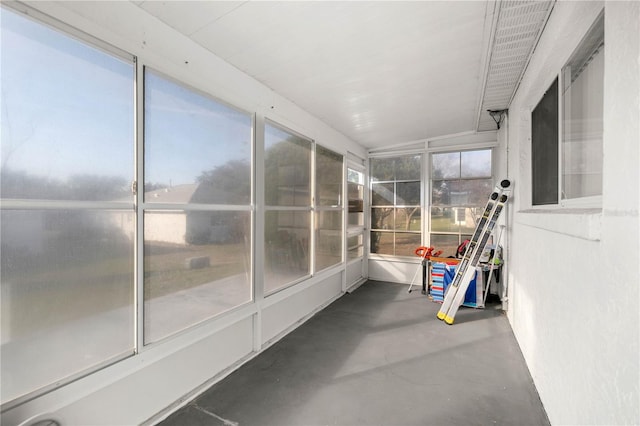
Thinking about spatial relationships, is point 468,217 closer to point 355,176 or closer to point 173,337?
point 355,176

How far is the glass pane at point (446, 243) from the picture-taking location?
5.33m

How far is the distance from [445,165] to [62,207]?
5.49 metres

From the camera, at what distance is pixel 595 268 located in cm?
132

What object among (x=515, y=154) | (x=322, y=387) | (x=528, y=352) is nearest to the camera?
(x=322, y=387)

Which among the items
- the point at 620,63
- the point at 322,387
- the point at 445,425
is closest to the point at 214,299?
the point at 322,387

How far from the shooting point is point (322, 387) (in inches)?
92.8

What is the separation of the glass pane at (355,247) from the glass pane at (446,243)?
139 cm

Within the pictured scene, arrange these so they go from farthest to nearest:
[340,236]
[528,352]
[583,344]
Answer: [340,236] → [528,352] → [583,344]

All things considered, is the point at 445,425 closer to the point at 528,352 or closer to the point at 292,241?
the point at 528,352

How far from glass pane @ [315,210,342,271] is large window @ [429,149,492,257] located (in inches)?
77.8

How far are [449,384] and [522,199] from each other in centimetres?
208

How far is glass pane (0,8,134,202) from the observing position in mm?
1355

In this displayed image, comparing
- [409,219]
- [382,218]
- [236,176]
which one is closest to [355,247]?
[382,218]

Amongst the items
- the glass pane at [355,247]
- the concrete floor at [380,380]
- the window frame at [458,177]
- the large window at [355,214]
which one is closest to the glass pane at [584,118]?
the concrete floor at [380,380]
